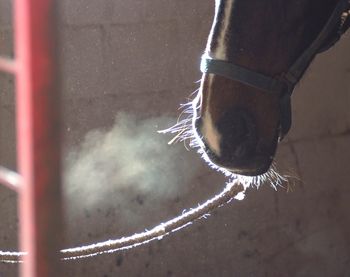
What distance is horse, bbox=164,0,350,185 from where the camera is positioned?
1384 mm

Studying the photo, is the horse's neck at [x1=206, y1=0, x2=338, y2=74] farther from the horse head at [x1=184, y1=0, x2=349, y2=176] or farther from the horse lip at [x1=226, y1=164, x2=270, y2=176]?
the horse lip at [x1=226, y1=164, x2=270, y2=176]

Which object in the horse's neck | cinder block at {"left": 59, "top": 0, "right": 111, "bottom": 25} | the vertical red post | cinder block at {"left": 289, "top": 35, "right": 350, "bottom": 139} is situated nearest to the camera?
the vertical red post

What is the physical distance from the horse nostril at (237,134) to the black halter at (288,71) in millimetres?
67

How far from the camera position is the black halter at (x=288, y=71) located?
1.38 m

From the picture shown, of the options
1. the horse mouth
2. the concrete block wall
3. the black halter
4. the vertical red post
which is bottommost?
the concrete block wall

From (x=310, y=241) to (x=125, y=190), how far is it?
2.43ft

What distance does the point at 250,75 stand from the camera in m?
1.38

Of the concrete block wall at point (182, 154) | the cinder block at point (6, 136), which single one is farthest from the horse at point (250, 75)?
the cinder block at point (6, 136)

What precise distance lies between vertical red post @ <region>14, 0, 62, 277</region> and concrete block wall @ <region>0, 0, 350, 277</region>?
1547mm

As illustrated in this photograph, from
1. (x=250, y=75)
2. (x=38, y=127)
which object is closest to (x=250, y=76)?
(x=250, y=75)

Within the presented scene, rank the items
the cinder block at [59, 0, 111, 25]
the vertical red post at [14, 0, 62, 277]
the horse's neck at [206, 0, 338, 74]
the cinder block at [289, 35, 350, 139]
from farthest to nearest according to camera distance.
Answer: the cinder block at [289, 35, 350, 139] → the cinder block at [59, 0, 111, 25] → the horse's neck at [206, 0, 338, 74] → the vertical red post at [14, 0, 62, 277]

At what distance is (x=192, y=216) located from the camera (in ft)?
5.09

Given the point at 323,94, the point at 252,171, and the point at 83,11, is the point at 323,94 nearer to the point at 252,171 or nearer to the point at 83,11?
the point at 83,11

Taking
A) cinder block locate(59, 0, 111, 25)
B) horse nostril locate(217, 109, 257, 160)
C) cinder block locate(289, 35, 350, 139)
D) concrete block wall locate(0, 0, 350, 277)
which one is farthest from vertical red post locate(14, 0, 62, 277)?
cinder block locate(289, 35, 350, 139)
